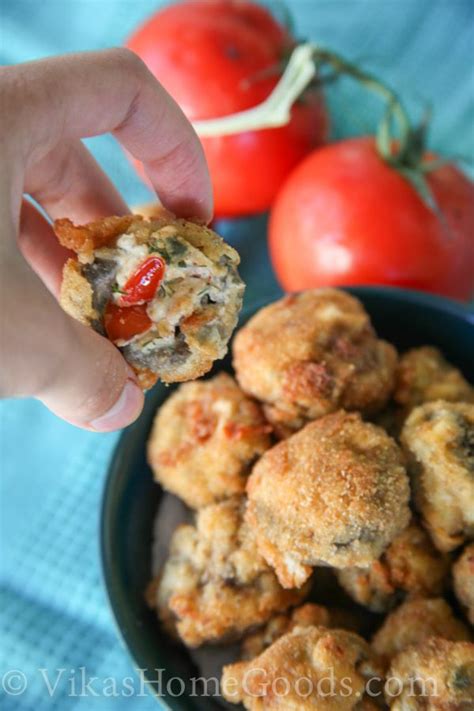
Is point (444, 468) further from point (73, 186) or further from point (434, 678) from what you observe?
point (73, 186)

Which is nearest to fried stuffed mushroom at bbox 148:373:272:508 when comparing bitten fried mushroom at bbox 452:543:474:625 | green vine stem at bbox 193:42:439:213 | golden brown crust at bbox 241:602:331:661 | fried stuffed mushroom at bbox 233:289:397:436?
fried stuffed mushroom at bbox 233:289:397:436

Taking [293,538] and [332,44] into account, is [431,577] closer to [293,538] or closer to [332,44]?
[293,538]

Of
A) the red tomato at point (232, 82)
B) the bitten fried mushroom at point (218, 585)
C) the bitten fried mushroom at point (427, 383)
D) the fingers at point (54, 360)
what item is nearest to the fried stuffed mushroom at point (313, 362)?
the bitten fried mushroom at point (427, 383)

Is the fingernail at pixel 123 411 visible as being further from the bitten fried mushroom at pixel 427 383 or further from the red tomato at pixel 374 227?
the red tomato at pixel 374 227

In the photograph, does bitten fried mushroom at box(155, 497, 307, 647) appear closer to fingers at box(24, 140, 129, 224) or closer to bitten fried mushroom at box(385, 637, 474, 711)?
bitten fried mushroom at box(385, 637, 474, 711)

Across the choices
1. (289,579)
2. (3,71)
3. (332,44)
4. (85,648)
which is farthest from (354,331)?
(332,44)
